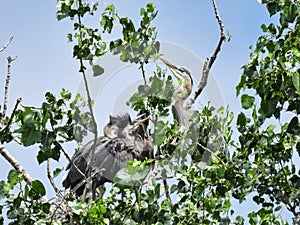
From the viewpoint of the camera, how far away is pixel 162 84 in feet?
8.84

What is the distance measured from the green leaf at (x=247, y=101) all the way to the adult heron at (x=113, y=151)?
1838mm

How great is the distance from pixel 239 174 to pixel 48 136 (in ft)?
2.67

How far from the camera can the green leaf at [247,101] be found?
2223 mm

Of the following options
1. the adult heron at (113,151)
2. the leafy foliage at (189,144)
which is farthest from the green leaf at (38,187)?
the adult heron at (113,151)

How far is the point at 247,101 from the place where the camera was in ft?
7.29

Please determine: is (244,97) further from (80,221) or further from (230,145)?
(80,221)

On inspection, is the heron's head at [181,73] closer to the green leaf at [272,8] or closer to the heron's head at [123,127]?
the heron's head at [123,127]

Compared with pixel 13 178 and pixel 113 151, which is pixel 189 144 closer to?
pixel 13 178

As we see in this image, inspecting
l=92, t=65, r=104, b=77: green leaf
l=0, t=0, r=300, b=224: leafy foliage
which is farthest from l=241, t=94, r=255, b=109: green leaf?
l=92, t=65, r=104, b=77: green leaf

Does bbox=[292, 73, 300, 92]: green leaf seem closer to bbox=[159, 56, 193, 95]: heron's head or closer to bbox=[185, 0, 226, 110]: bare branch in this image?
bbox=[185, 0, 226, 110]: bare branch

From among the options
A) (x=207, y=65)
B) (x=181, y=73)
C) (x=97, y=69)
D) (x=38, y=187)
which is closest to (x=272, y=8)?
(x=97, y=69)

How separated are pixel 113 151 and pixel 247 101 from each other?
7.65 feet

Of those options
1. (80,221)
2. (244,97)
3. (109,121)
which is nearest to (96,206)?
(80,221)

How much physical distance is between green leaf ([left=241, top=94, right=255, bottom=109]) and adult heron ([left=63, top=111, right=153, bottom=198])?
1.84 meters
